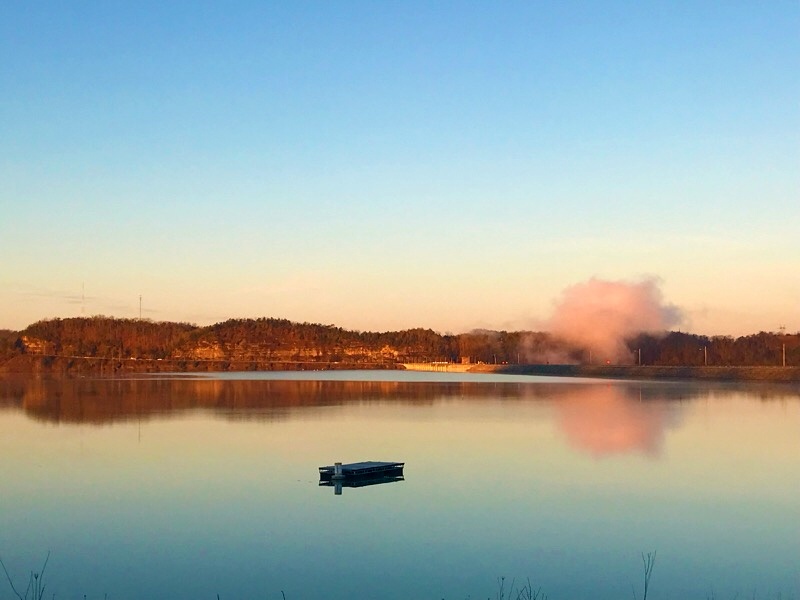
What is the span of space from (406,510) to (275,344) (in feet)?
509

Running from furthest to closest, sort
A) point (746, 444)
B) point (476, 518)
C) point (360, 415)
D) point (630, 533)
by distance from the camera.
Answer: point (360, 415), point (746, 444), point (476, 518), point (630, 533)

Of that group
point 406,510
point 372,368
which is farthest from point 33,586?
point 372,368

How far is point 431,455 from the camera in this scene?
2427 centimetres

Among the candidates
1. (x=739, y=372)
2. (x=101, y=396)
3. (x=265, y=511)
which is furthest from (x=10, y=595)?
(x=739, y=372)

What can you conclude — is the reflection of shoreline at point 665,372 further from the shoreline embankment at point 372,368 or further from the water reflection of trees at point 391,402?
the water reflection of trees at point 391,402

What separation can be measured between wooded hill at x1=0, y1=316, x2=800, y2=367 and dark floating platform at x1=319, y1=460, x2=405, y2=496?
95.1 metres

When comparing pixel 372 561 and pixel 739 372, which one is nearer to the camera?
pixel 372 561

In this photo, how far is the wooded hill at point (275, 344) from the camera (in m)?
142

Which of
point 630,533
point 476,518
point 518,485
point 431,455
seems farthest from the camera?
point 431,455

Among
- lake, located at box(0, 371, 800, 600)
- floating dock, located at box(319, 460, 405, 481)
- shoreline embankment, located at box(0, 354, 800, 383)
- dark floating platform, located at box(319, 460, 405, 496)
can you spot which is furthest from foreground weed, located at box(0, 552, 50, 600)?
shoreline embankment, located at box(0, 354, 800, 383)

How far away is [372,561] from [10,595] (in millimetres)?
4697

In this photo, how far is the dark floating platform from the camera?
19609 mm

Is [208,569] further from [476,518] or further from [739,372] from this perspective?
[739,372]

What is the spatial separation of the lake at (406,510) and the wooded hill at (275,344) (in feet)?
290
